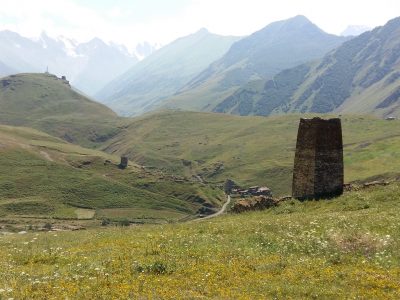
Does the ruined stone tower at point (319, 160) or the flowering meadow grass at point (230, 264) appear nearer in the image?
the flowering meadow grass at point (230, 264)

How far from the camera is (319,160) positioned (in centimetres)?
4022

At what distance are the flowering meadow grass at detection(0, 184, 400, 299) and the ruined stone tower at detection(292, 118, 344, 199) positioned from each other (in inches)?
500

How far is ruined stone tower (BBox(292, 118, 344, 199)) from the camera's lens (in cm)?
4016

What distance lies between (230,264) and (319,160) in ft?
78.9

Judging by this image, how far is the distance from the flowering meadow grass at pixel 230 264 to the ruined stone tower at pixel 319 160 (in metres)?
12.7

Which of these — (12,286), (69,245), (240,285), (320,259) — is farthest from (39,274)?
(320,259)

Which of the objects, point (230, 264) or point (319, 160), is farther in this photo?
point (319, 160)

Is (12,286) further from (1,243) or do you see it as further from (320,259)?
(1,243)

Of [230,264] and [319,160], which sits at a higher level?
[319,160]

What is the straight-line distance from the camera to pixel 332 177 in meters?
40.6

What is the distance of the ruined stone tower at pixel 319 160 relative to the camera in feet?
132

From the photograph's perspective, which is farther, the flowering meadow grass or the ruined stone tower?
the ruined stone tower

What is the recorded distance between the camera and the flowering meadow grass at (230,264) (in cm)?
1487

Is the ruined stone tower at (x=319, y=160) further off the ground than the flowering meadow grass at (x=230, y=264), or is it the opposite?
the ruined stone tower at (x=319, y=160)
